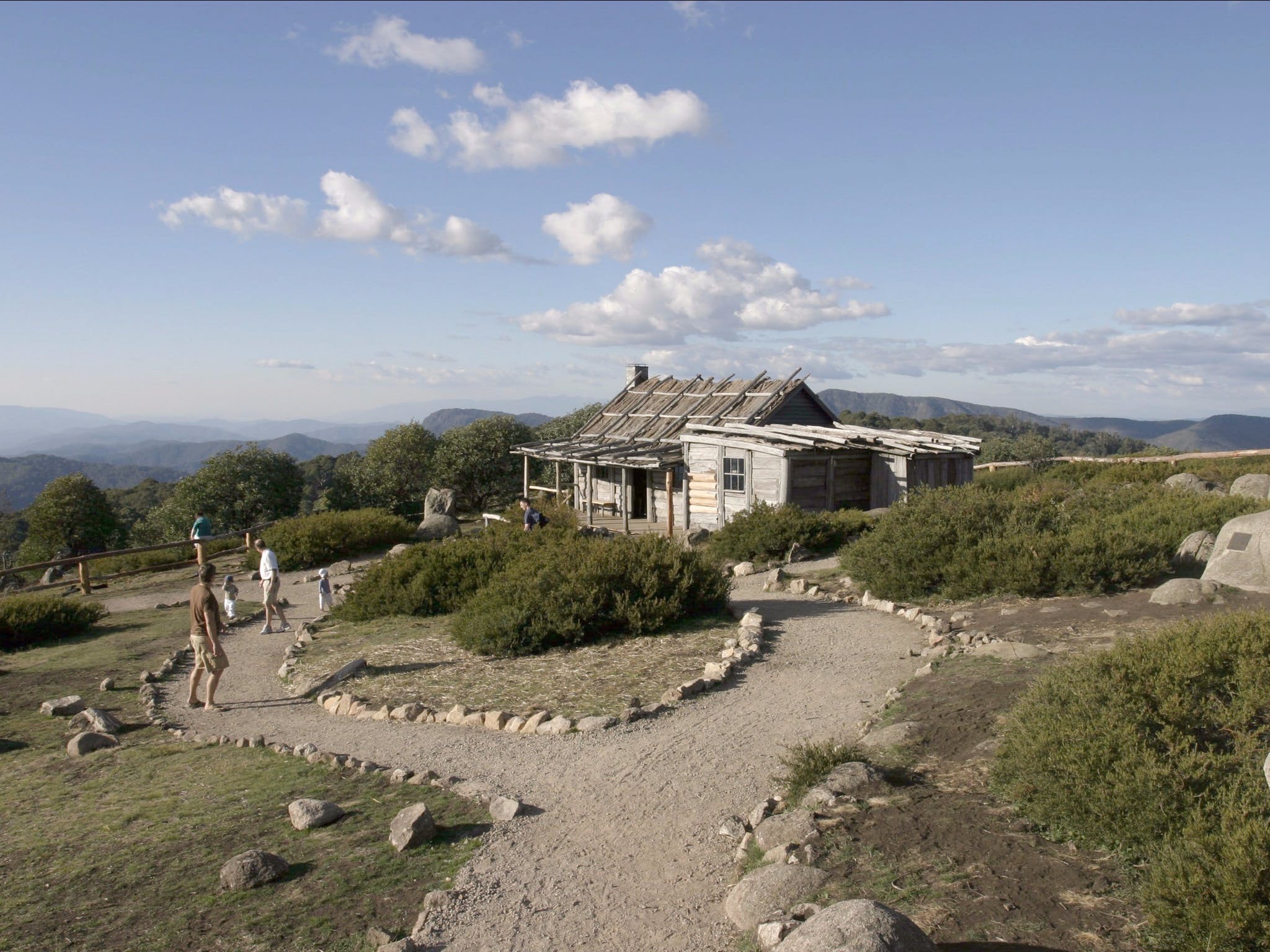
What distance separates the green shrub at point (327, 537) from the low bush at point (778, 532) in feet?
38.2

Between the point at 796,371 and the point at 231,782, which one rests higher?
the point at 796,371

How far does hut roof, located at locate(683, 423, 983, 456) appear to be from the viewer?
21984 millimetres

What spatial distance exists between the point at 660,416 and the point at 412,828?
973 inches

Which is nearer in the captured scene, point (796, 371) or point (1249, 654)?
point (1249, 654)

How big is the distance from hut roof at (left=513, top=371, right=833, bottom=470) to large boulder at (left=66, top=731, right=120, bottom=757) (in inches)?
677

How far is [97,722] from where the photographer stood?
30.2ft

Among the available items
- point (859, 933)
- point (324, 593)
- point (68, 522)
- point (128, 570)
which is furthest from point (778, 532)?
point (68, 522)

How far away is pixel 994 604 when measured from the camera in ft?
39.8

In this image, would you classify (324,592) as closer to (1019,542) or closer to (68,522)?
(1019,542)

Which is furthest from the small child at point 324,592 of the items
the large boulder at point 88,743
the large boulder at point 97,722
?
the large boulder at point 88,743

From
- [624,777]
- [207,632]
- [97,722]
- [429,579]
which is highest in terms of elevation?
[207,632]

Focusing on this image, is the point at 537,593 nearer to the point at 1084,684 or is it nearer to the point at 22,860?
the point at 22,860

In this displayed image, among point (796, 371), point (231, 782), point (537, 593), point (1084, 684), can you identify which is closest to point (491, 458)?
point (796, 371)

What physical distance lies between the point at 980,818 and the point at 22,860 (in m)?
6.47
